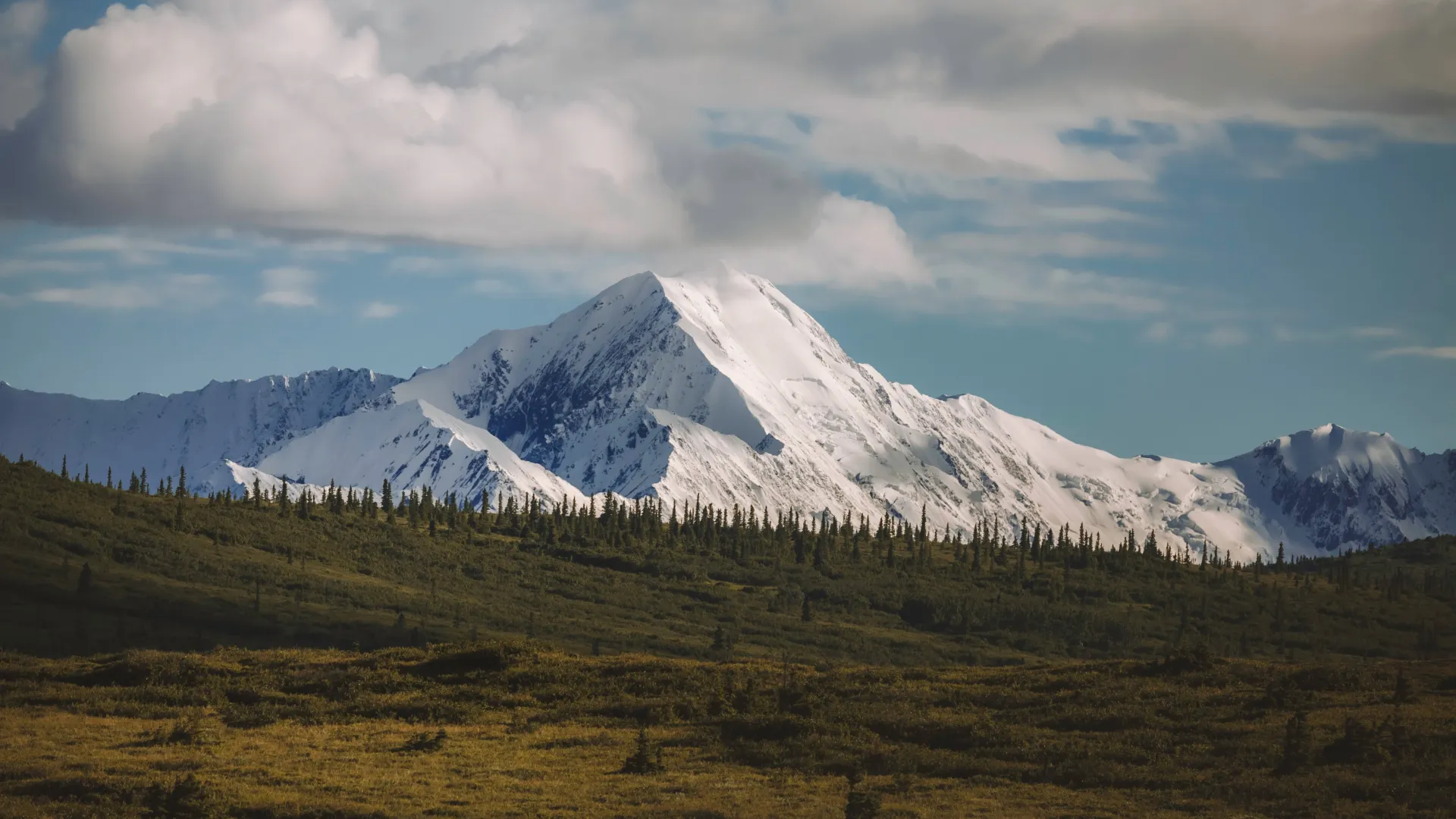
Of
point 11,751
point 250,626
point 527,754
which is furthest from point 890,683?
point 250,626

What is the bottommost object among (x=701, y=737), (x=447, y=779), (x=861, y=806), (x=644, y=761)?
(x=447, y=779)

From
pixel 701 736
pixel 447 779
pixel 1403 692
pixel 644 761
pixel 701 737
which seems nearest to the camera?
pixel 447 779

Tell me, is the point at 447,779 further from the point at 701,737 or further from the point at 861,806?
the point at 861,806

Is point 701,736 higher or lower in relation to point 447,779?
higher

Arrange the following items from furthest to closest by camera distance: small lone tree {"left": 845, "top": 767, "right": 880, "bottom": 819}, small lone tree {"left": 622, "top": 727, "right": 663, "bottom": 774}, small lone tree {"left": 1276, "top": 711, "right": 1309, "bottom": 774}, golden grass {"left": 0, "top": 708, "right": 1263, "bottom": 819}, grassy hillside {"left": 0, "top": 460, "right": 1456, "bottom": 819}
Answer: small lone tree {"left": 622, "top": 727, "right": 663, "bottom": 774}
small lone tree {"left": 1276, "top": 711, "right": 1309, "bottom": 774}
grassy hillside {"left": 0, "top": 460, "right": 1456, "bottom": 819}
golden grass {"left": 0, "top": 708, "right": 1263, "bottom": 819}
small lone tree {"left": 845, "top": 767, "right": 880, "bottom": 819}

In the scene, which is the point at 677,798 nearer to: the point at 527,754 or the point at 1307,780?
the point at 527,754

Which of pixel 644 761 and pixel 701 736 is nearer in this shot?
pixel 644 761

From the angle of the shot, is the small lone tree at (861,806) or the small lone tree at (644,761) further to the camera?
the small lone tree at (644,761)

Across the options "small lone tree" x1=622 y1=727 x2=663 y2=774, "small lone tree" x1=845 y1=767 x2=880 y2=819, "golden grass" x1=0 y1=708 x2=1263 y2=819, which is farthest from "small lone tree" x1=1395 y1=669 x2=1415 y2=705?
"small lone tree" x1=622 y1=727 x2=663 y2=774

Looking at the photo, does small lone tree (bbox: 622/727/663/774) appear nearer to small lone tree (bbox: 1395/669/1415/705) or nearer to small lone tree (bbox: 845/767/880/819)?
small lone tree (bbox: 845/767/880/819)

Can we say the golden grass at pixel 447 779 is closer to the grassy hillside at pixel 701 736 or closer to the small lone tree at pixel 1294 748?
the grassy hillside at pixel 701 736

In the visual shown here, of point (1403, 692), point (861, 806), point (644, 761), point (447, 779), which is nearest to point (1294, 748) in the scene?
point (1403, 692)

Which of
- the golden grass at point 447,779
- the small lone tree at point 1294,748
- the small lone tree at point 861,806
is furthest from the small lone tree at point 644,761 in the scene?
the small lone tree at point 1294,748

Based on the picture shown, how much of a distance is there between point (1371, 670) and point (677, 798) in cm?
4122
